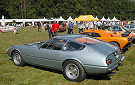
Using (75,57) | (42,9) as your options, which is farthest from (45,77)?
(42,9)

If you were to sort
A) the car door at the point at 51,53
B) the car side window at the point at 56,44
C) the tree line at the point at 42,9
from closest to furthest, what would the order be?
the car door at the point at 51,53
the car side window at the point at 56,44
the tree line at the point at 42,9

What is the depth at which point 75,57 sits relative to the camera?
4.79 meters

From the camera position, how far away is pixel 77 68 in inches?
188

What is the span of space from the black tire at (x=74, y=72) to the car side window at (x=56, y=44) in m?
0.67

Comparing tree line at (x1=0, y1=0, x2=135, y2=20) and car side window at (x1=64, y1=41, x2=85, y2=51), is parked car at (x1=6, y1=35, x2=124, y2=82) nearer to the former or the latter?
car side window at (x1=64, y1=41, x2=85, y2=51)

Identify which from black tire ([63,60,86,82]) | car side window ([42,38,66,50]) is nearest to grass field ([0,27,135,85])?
black tire ([63,60,86,82])

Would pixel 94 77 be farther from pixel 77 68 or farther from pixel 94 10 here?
pixel 94 10

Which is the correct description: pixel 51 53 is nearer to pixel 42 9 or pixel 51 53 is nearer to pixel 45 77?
pixel 45 77

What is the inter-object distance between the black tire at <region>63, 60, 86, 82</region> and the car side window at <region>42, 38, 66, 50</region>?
675 millimetres

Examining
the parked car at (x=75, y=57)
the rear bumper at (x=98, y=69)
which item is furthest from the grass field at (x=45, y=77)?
the rear bumper at (x=98, y=69)

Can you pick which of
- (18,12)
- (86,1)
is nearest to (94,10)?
(86,1)

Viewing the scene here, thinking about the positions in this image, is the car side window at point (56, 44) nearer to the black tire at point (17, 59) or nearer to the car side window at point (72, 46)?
the car side window at point (72, 46)

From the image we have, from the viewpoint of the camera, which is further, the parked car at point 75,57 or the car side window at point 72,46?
the car side window at point 72,46

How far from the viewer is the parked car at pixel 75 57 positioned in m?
4.55
